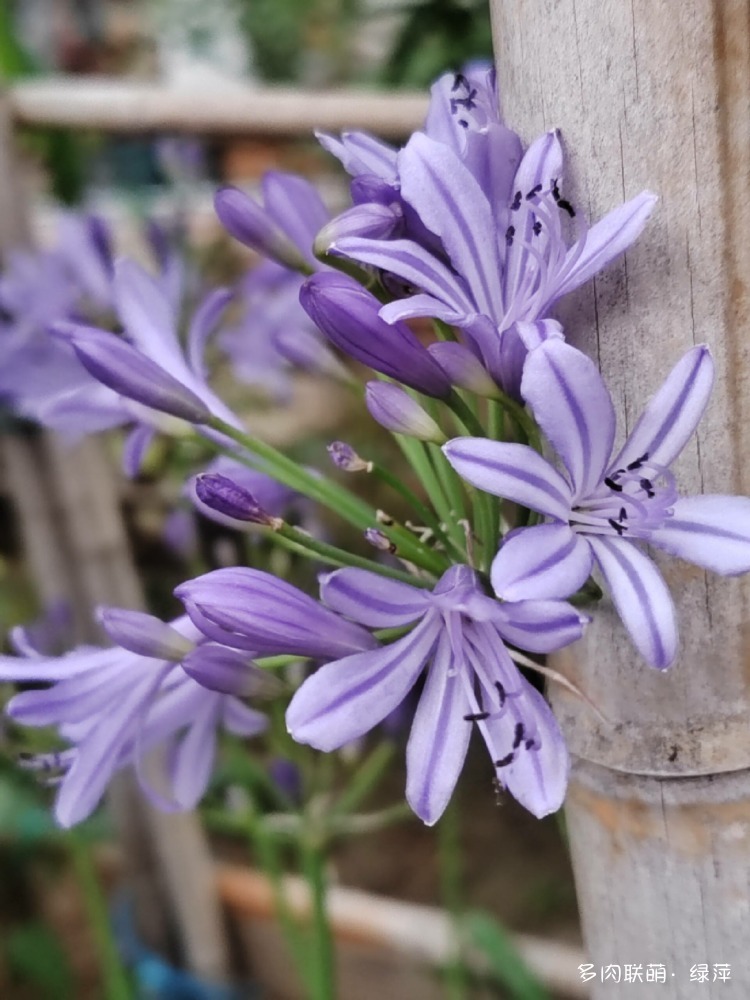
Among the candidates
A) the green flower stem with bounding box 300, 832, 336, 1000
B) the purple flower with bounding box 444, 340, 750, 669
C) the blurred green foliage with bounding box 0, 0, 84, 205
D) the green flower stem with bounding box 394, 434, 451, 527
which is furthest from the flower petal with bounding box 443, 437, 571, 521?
the blurred green foliage with bounding box 0, 0, 84, 205

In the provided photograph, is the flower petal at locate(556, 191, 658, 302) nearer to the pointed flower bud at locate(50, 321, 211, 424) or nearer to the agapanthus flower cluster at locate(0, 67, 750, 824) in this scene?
the agapanthus flower cluster at locate(0, 67, 750, 824)

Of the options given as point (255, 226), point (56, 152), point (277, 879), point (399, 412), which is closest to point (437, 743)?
point (399, 412)

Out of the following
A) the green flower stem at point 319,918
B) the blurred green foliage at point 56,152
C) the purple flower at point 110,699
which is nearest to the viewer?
the purple flower at point 110,699

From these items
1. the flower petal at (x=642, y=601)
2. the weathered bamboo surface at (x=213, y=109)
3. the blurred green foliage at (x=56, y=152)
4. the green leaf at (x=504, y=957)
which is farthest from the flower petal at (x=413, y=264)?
the blurred green foliage at (x=56, y=152)

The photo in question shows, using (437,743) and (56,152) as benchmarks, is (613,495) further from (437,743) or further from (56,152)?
(56,152)

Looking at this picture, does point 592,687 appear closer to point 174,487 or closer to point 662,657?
point 662,657

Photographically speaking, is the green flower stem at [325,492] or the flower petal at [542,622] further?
the green flower stem at [325,492]

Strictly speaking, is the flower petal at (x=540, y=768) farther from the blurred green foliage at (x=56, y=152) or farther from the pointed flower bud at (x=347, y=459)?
the blurred green foliage at (x=56, y=152)

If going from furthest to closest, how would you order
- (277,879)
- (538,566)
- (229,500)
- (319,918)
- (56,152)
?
(56,152), (277,879), (319,918), (229,500), (538,566)
